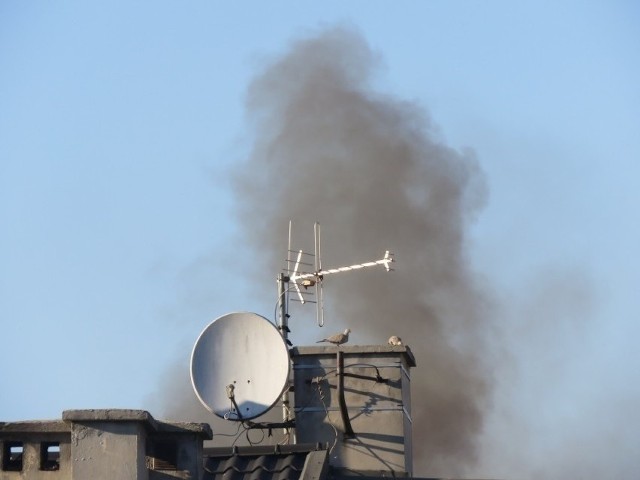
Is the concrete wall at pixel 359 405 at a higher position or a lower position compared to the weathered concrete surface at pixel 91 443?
higher

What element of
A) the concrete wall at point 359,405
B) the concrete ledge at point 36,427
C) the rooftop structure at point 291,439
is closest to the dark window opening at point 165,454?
the rooftop structure at point 291,439

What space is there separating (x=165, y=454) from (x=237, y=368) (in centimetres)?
419

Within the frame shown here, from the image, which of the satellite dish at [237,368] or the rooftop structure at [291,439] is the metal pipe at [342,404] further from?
the satellite dish at [237,368]

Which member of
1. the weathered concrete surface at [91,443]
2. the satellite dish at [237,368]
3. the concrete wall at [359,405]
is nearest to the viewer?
the weathered concrete surface at [91,443]

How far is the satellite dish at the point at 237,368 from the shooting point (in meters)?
21.1

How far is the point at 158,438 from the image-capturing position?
16.9m

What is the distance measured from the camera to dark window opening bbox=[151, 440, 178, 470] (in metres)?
16.9

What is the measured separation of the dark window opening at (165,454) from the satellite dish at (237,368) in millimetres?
3924

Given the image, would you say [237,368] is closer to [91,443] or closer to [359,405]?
[359,405]

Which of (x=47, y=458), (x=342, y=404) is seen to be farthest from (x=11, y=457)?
(x=342, y=404)

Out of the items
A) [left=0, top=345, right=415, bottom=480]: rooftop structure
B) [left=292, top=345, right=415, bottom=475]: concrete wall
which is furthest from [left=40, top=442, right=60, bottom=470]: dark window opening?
[left=292, top=345, right=415, bottom=475]: concrete wall

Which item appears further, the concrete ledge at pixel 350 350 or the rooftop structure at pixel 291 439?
the concrete ledge at pixel 350 350

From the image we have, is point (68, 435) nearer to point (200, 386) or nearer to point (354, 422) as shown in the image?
point (200, 386)

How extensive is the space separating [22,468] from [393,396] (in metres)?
8.11
